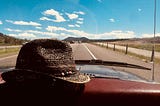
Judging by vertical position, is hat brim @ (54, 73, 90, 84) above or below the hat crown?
below

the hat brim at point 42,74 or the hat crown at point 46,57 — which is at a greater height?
the hat crown at point 46,57

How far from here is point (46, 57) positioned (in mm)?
2229

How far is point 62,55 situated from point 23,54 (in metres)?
0.24

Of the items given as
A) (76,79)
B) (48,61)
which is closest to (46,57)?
(48,61)

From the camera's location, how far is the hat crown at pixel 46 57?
2.21 meters

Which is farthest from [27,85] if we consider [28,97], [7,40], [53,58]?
[7,40]

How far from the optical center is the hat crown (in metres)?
2.21

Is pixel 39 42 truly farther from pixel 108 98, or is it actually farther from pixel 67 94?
pixel 108 98

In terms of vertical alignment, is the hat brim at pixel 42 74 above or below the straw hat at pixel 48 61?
below

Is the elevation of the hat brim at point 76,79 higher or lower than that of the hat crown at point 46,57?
lower

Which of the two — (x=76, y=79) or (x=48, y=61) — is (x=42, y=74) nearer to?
(x=48, y=61)

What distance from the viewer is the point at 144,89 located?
7.41 feet

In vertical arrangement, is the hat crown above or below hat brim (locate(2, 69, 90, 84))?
above

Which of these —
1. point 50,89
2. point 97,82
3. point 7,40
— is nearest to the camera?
point 50,89
